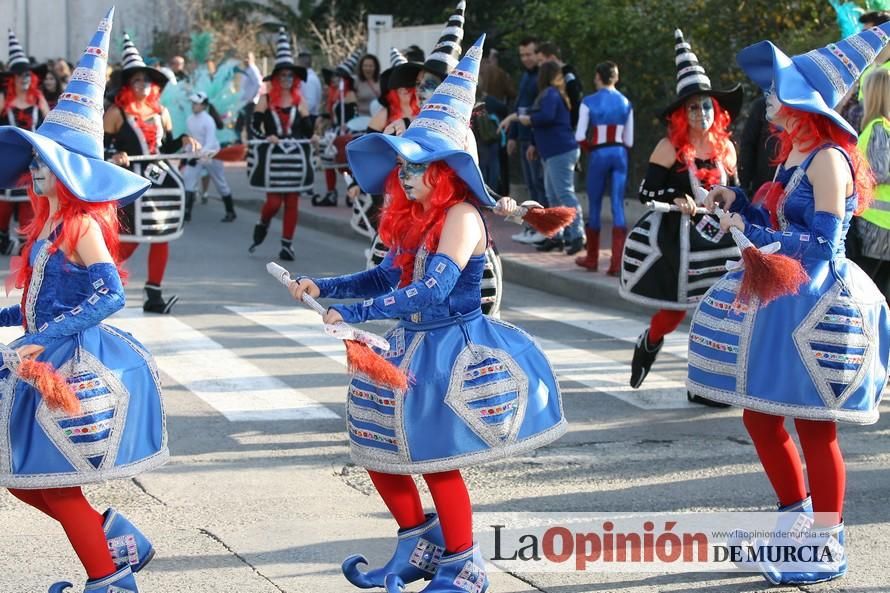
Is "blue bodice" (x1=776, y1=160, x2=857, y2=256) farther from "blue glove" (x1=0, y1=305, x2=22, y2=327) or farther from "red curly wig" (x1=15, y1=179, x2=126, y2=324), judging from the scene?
"blue glove" (x1=0, y1=305, x2=22, y2=327)

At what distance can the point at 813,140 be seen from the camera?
5223 millimetres

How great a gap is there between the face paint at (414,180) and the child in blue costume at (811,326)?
1.15 metres

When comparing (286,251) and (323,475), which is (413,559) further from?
(286,251)

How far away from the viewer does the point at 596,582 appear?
5211 mm

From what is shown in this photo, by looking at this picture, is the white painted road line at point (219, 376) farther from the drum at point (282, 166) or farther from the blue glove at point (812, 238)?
the blue glove at point (812, 238)

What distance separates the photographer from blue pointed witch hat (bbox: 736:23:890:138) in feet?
16.8

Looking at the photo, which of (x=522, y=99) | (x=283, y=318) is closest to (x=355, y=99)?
(x=522, y=99)

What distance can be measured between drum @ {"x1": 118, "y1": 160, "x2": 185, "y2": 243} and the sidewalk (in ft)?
7.60

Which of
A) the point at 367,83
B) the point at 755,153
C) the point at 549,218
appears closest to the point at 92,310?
the point at 549,218

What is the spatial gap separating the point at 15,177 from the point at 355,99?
13.7m

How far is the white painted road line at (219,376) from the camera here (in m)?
7.91

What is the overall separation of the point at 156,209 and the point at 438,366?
5.99m

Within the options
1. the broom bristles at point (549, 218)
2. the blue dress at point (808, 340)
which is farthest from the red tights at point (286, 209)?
the blue dress at point (808, 340)

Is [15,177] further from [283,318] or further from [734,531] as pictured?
[283,318]
